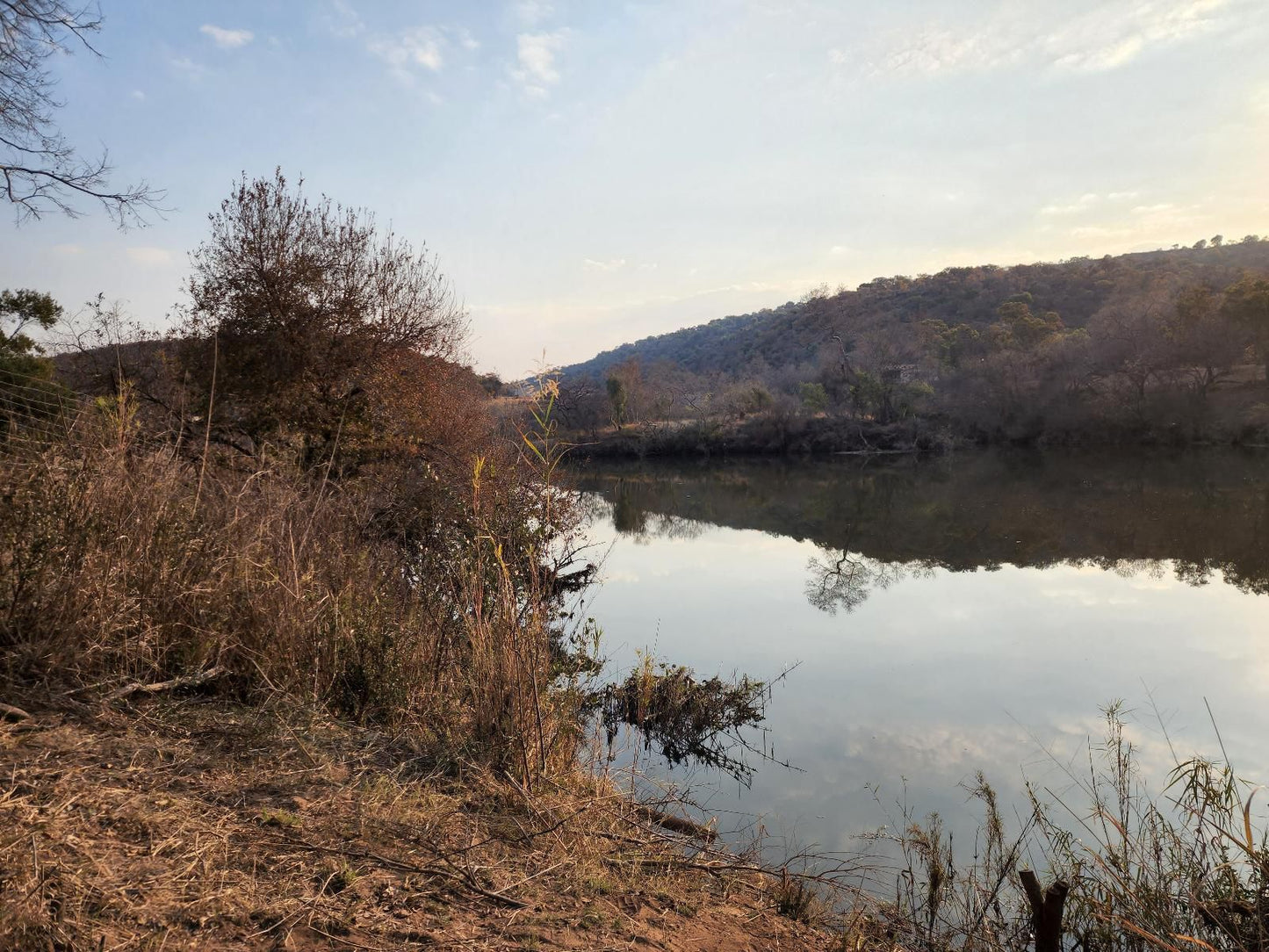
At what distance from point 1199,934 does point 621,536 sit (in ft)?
57.6

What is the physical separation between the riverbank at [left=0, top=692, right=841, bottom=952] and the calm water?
221cm

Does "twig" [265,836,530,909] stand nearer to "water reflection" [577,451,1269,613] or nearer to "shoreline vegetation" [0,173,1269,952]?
"shoreline vegetation" [0,173,1269,952]

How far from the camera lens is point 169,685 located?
357 cm

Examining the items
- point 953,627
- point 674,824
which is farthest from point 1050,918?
point 953,627

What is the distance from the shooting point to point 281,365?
13.4 m

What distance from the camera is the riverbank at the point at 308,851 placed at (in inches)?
84.5

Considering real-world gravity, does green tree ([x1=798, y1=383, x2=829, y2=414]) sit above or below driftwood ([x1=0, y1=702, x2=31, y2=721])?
above

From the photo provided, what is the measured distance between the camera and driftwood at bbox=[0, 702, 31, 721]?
9.55 ft

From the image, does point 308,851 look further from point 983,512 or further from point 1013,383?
point 1013,383

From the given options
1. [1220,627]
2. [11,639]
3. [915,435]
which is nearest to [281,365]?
[11,639]

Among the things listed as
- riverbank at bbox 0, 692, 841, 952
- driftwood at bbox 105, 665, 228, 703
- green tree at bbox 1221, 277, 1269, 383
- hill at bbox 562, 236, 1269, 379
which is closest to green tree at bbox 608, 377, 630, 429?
hill at bbox 562, 236, 1269, 379

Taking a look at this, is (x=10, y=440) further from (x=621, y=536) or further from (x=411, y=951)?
(x=621, y=536)

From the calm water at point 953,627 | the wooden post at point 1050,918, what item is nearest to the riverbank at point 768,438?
the calm water at point 953,627

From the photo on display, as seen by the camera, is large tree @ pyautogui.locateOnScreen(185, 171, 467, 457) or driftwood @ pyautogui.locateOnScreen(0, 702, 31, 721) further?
large tree @ pyautogui.locateOnScreen(185, 171, 467, 457)
